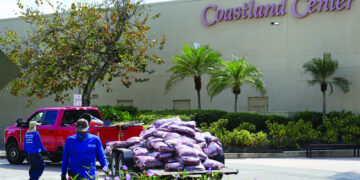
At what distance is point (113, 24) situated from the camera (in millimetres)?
30297

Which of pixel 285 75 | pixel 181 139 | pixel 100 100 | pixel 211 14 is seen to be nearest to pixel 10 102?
pixel 100 100

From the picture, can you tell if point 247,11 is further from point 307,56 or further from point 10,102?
point 10,102

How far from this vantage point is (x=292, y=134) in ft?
82.2

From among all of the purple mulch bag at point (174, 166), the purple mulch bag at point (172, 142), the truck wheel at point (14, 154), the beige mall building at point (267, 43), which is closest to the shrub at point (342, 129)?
the beige mall building at point (267, 43)

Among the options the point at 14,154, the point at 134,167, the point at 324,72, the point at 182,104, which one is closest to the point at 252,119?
the point at 324,72

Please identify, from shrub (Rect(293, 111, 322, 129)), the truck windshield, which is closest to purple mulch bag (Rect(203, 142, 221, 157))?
the truck windshield

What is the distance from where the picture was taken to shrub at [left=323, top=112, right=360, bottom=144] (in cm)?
2509

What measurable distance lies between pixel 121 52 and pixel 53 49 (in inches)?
150

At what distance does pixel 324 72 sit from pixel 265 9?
6.07 meters

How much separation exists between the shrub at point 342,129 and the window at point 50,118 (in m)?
13.7

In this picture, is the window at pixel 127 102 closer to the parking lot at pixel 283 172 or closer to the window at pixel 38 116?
the parking lot at pixel 283 172

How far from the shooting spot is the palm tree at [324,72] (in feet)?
96.1

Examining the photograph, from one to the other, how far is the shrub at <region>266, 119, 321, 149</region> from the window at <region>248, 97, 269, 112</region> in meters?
6.67

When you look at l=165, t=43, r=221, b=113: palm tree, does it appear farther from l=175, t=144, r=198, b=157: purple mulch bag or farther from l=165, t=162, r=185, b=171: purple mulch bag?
l=165, t=162, r=185, b=171: purple mulch bag
